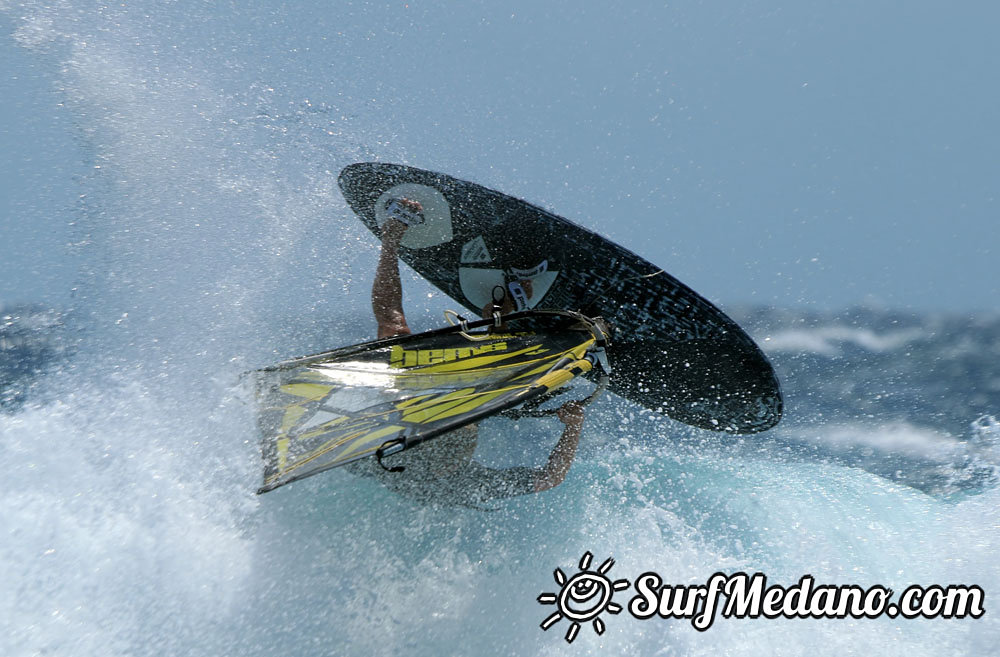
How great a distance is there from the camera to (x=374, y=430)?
287 cm

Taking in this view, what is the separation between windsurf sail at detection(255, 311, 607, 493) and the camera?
2.78 metres

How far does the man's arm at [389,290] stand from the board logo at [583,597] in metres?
1.71

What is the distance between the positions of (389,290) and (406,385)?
3.47ft

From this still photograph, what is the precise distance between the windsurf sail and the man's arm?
1.43 feet

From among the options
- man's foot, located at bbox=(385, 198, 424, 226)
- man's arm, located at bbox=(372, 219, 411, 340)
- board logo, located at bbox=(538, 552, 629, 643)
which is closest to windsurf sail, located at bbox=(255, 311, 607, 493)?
man's arm, located at bbox=(372, 219, 411, 340)

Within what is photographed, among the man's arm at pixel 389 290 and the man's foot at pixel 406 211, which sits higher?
the man's foot at pixel 406 211

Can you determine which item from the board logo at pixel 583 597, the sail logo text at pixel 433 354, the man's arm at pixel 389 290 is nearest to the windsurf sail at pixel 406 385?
the sail logo text at pixel 433 354

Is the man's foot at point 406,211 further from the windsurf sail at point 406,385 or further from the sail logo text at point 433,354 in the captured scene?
the sail logo text at point 433,354

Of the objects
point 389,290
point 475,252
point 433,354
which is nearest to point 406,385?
point 433,354

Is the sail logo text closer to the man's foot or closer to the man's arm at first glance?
the man's arm

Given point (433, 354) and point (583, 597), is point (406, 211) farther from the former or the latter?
point (583, 597)

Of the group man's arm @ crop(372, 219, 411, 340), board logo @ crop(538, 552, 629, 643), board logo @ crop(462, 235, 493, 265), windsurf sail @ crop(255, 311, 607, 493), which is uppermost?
board logo @ crop(462, 235, 493, 265)

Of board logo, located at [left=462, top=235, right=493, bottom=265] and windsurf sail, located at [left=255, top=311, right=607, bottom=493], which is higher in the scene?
board logo, located at [left=462, top=235, right=493, bottom=265]

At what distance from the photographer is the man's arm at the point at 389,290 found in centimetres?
423
